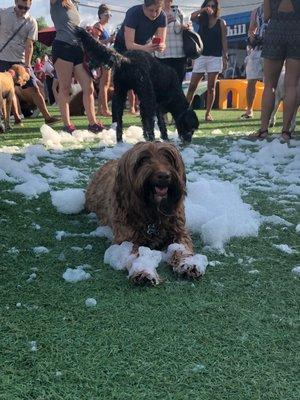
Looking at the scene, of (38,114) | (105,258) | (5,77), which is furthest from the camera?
(38,114)

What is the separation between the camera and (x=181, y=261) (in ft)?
8.65

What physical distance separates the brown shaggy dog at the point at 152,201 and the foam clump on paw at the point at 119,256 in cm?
5

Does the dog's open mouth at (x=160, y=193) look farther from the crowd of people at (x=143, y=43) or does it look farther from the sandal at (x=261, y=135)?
the sandal at (x=261, y=135)

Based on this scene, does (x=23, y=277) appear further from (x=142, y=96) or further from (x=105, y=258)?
(x=142, y=96)

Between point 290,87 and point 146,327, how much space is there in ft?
17.6

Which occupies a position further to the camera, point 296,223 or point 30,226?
point 296,223

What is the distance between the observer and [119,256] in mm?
2729

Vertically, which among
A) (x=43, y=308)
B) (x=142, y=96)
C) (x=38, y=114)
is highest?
(x=142, y=96)

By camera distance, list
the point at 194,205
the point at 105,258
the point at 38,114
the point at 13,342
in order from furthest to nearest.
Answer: the point at 38,114 → the point at 194,205 → the point at 105,258 → the point at 13,342

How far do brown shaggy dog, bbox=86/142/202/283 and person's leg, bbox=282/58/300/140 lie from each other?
4.33m

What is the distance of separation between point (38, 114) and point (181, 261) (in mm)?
10488

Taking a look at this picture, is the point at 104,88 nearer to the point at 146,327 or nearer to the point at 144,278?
the point at 144,278

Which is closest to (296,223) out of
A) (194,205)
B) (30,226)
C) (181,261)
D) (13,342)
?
(194,205)

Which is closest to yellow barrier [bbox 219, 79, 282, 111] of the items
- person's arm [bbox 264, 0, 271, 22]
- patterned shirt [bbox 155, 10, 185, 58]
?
patterned shirt [bbox 155, 10, 185, 58]
